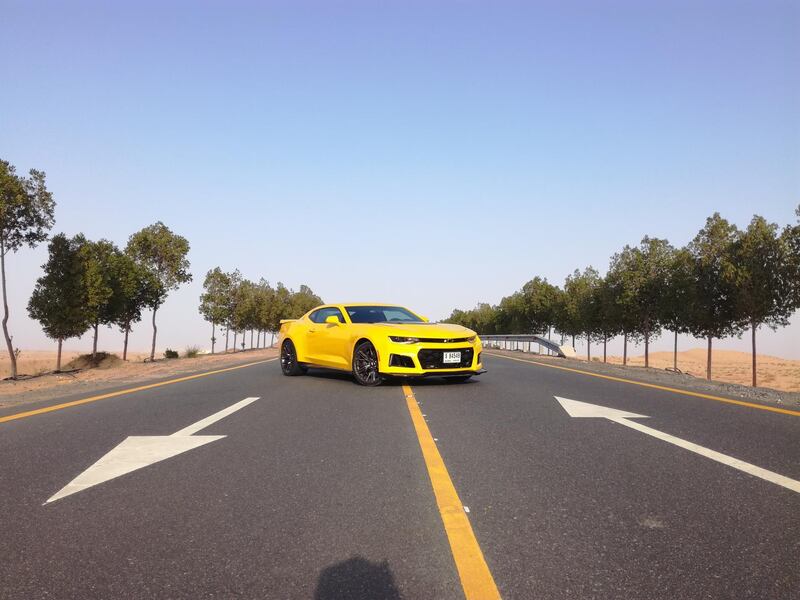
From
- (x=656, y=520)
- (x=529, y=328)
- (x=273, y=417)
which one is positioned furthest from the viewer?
(x=529, y=328)

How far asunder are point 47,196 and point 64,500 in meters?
28.7

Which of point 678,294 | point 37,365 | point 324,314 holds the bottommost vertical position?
point 37,365

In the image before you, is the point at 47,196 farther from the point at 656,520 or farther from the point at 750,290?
the point at 750,290

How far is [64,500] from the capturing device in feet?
12.4

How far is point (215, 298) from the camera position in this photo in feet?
189

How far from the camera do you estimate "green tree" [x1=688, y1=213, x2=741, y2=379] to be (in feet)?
113

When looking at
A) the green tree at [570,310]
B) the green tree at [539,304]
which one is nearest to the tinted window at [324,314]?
the green tree at [570,310]

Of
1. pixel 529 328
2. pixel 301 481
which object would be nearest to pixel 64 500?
pixel 301 481

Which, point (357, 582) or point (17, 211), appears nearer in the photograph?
point (357, 582)

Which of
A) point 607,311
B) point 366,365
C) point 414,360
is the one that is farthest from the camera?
point 607,311

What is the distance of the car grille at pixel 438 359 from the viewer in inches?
392

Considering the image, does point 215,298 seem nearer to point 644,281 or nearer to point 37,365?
point 37,365

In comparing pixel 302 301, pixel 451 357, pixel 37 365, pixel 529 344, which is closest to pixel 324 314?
pixel 451 357

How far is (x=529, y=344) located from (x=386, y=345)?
22755 mm
